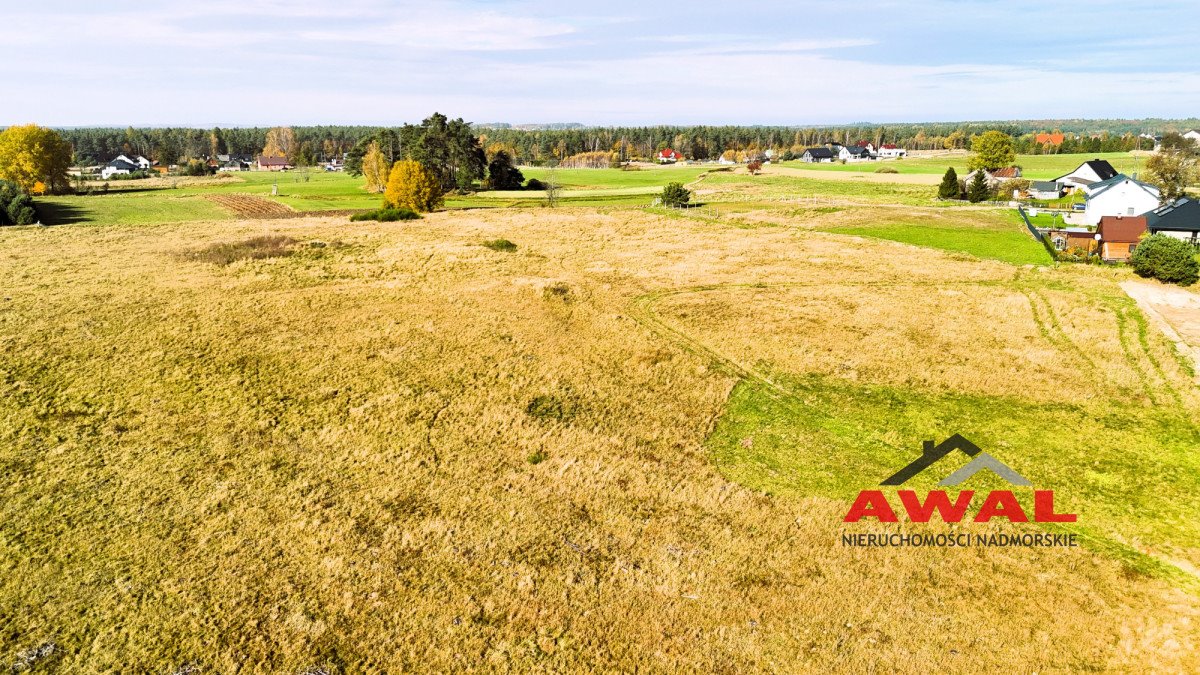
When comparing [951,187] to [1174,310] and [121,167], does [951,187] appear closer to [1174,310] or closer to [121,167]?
[1174,310]

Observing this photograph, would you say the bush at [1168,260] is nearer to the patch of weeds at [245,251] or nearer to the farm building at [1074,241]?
the farm building at [1074,241]

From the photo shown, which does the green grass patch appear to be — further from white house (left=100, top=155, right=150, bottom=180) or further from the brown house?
white house (left=100, top=155, right=150, bottom=180)

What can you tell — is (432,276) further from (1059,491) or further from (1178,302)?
(1178,302)

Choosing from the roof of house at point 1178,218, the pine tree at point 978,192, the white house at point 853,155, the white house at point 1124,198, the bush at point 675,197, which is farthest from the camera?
the white house at point 853,155

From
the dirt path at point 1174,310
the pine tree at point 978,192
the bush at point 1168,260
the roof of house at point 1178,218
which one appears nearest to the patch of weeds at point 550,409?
the dirt path at point 1174,310

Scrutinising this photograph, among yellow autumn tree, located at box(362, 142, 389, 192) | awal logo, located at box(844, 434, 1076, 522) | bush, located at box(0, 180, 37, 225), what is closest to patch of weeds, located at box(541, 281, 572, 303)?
awal logo, located at box(844, 434, 1076, 522)

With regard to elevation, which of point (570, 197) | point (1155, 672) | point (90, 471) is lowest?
point (1155, 672)

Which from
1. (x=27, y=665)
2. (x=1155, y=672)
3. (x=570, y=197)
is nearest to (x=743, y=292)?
(x=1155, y=672)
